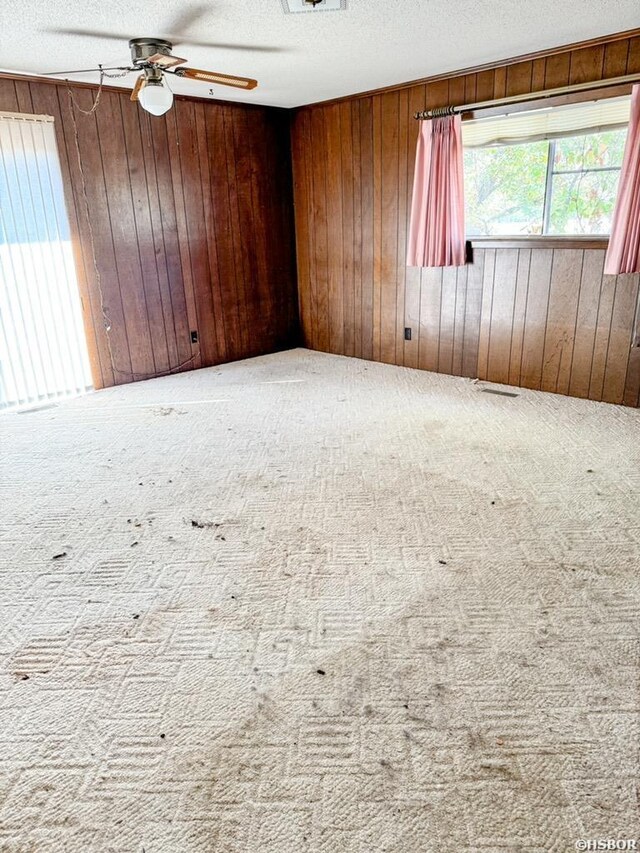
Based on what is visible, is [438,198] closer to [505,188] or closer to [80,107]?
[505,188]

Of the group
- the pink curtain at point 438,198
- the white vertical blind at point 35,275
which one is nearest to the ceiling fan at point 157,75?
the white vertical blind at point 35,275

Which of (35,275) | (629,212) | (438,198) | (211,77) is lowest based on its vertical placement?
(35,275)

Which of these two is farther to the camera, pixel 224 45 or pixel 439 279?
pixel 439 279

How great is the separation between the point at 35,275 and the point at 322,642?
345cm

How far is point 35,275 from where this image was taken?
4.12 meters

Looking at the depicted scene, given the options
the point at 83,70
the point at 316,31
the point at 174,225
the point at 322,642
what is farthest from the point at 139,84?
the point at 322,642

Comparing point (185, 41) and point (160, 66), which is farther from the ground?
point (185, 41)

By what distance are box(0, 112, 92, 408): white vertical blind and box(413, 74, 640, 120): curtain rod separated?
262cm

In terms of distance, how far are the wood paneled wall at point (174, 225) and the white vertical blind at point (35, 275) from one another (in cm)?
11

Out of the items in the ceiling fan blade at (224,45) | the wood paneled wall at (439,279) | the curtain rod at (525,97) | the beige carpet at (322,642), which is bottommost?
the beige carpet at (322,642)

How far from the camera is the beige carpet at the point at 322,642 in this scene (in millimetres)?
1317

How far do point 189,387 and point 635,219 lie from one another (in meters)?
3.20

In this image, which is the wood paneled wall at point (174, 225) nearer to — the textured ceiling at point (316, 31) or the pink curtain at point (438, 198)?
the textured ceiling at point (316, 31)

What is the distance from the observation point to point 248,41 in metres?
3.30
